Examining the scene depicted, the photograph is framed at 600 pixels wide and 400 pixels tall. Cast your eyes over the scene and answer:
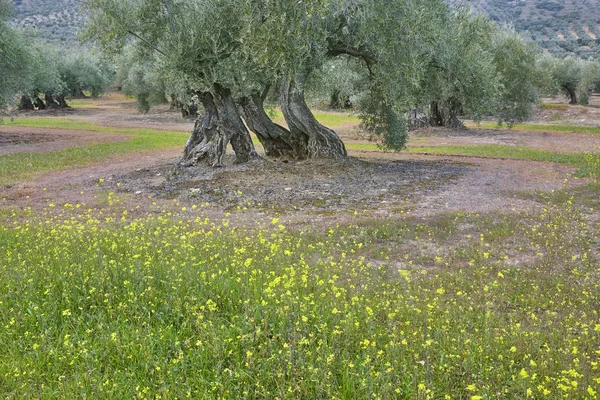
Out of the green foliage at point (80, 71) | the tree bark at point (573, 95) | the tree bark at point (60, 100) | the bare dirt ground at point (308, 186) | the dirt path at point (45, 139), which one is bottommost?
the bare dirt ground at point (308, 186)

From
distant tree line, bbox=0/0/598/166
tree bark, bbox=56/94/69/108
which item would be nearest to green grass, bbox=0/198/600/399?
distant tree line, bbox=0/0/598/166

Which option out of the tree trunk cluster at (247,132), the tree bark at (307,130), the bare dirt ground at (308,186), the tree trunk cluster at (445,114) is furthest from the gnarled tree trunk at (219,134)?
the tree trunk cluster at (445,114)

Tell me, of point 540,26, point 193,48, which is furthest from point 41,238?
point 540,26

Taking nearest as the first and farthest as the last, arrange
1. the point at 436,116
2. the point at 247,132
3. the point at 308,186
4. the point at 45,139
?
the point at 308,186, the point at 247,132, the point at 45,139, the point at 436,116

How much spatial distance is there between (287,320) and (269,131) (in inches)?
585

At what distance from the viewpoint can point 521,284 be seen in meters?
7.04

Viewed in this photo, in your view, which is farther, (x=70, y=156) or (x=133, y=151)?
(x=133, y=151)

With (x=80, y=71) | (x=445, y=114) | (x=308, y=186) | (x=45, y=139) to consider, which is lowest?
(x=308, y=186)

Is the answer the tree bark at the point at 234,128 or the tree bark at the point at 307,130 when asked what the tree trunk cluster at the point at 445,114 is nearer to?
the tree bark at the point at 307,130

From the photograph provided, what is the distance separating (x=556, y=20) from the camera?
400ft

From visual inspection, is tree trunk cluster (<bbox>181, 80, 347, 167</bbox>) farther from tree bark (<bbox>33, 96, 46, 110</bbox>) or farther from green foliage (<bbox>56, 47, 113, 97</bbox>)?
tree bark (<bbox>33, 96, 46, 110</bbox>)

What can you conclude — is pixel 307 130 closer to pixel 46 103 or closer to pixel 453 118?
pixel 453 118

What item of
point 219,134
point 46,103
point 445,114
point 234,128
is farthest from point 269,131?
point 46,103

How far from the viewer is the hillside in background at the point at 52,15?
381 feet
